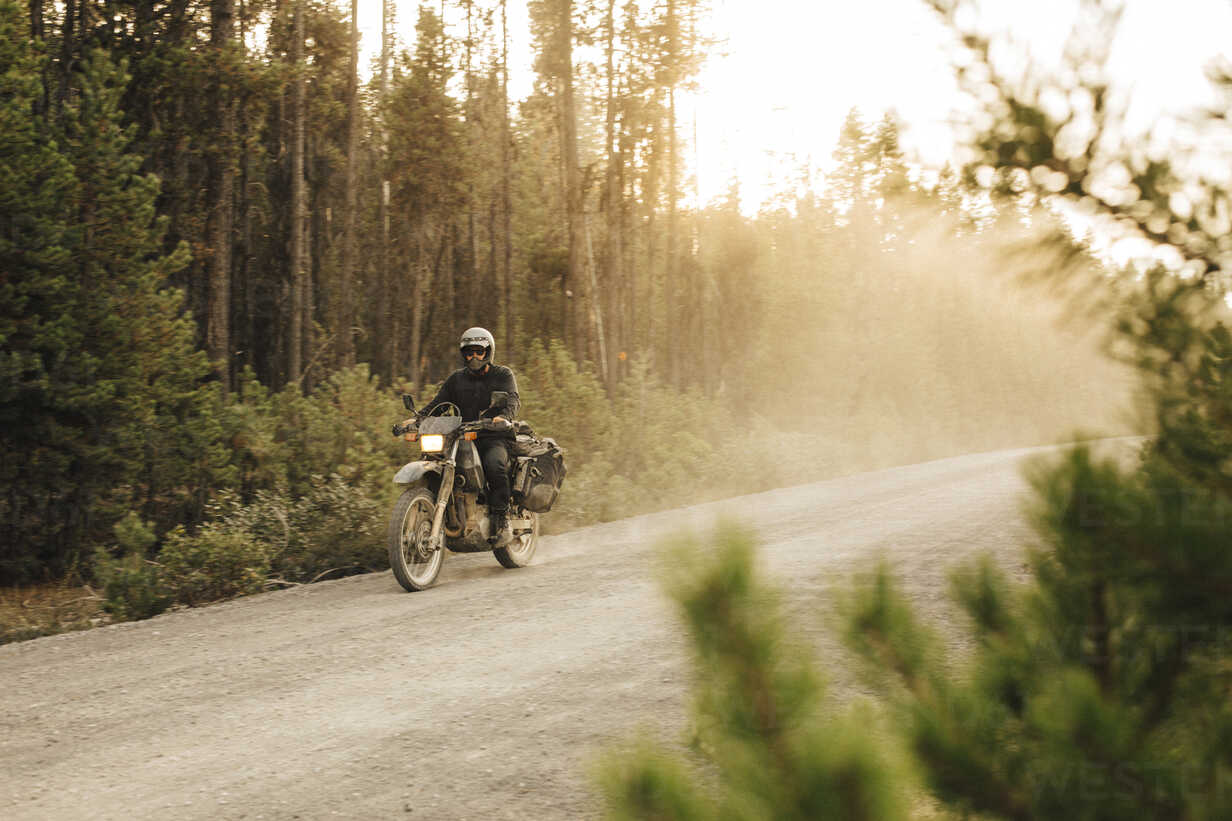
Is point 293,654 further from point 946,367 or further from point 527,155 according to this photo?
point 527,155

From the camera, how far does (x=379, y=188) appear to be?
4466 cm

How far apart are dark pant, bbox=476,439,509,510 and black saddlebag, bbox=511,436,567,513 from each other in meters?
0.19

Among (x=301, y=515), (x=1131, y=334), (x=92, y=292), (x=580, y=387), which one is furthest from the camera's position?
(x=580, y=387)

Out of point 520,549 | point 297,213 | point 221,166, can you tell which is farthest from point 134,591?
point 297,213

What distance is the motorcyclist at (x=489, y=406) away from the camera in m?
10.2

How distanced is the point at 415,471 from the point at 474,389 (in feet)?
3.95

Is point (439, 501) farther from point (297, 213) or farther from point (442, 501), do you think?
point (297, 213)

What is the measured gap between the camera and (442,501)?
384 inches

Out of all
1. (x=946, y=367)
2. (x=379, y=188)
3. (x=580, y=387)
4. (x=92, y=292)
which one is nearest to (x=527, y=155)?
(x=379, y=188)

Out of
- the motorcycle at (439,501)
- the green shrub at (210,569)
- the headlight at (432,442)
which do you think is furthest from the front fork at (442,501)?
the green shrub at (210,569)

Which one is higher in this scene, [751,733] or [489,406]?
[751,733]

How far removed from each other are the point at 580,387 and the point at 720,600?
20545mm

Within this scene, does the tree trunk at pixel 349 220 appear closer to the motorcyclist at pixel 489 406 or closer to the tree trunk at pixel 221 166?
the tree trunk at pixel 221 166

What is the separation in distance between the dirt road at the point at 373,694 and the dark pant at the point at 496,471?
766 millimetres
